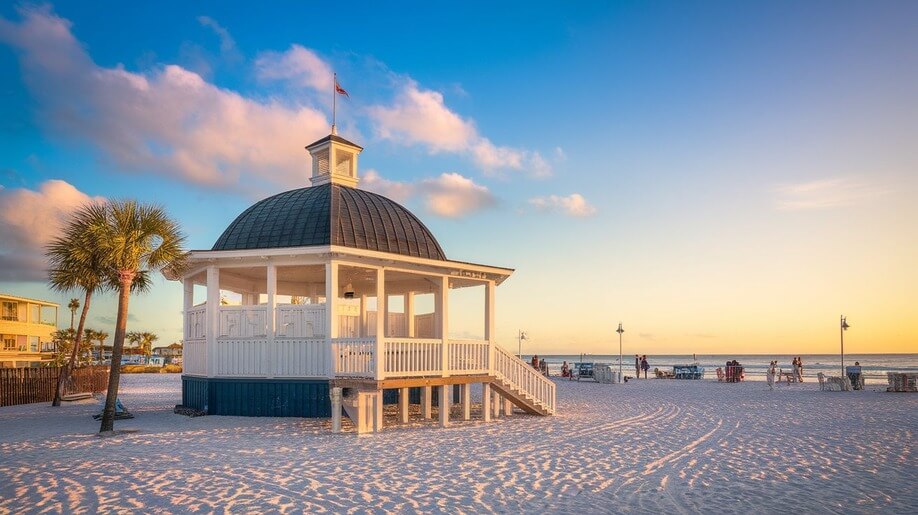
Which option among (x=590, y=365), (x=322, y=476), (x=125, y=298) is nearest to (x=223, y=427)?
(x=125, y=298)

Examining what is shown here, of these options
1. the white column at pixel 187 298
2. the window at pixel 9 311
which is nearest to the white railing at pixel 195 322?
the white column at pixel 187 298

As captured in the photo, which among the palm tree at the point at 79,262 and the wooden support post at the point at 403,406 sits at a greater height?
the palm tree at the point at 79,262

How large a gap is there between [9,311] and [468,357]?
56.4 metres

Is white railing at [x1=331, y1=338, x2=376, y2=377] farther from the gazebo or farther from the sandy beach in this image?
the sandy beach

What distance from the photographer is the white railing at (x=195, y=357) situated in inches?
750

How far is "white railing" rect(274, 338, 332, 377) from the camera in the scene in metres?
17.7

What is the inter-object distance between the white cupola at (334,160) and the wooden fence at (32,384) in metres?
13.3

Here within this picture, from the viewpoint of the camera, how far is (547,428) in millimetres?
16828

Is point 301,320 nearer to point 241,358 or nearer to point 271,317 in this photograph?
point 271,317

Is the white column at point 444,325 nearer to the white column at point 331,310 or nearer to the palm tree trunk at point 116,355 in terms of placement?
the white column at point 331,310

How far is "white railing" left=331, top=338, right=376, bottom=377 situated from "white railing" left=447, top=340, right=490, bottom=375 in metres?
2.42

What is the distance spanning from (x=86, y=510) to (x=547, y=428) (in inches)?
426

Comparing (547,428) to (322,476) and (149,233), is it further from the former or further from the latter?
(149,233)

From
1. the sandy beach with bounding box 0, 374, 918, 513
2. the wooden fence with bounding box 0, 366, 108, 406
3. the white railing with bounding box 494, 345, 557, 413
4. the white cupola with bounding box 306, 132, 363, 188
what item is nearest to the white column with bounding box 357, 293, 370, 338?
the white cupola with bounding box 306, 132, 363, 188
